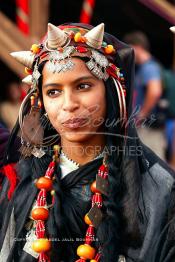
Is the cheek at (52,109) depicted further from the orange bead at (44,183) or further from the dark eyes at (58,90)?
the orange bead at (44,183)

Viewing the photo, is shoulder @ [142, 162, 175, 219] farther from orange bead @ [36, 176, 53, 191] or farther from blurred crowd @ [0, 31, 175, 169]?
blurred crowd @ [0, 31, 175, 169]

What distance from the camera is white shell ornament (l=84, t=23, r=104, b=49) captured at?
2514mm

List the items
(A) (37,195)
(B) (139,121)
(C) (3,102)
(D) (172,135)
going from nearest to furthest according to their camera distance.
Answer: (A) (37,195)
(B) (139,121)
(D) (172,135)
(C) (3,102)

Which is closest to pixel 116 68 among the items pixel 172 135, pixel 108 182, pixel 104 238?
pixel 108 182

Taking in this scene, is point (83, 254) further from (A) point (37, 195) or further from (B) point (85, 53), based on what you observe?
(B) point (85, 53)

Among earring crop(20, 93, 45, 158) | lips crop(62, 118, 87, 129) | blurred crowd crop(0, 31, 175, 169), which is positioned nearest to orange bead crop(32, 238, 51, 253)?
earring crop(20, 93, 45, 158)

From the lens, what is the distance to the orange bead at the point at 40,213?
2.56 meters

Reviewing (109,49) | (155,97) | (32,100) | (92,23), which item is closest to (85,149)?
(32,100)

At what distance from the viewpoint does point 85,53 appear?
2.54 meters

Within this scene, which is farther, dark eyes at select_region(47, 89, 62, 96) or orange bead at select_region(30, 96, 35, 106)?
orange bead at select_region(30, 96, 35, 106)

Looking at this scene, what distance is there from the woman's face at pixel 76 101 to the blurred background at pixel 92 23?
3.09 meters

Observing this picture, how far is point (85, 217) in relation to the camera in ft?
8.30

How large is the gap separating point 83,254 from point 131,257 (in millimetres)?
197

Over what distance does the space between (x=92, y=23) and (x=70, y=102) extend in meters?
4.98
